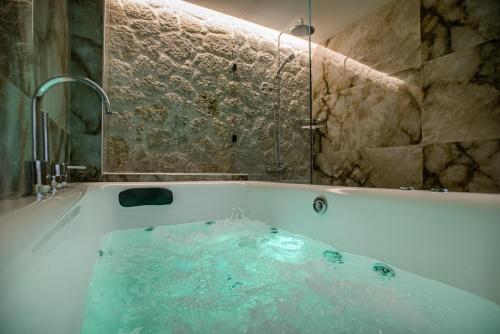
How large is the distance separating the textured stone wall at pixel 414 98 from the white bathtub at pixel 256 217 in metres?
1.36

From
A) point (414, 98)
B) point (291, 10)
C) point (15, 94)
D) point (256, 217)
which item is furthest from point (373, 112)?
point (15, 94)

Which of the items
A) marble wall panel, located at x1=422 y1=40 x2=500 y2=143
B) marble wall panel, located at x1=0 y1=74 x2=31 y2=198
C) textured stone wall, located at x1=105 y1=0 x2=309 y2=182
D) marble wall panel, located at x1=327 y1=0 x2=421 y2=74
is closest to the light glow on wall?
textured stone wall, located at x1=105 y1=0 x2=309 y2=182

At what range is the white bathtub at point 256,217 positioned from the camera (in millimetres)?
281

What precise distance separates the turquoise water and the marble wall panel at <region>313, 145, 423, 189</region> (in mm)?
1586

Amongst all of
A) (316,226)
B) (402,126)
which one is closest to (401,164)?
(402,126)

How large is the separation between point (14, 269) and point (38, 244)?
0.29 feet

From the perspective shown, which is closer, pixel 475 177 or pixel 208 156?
pixel 475 177

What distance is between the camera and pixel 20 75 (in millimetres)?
853

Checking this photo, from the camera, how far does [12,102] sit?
79 cm

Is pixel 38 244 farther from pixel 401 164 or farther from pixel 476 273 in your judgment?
pixel 401 164

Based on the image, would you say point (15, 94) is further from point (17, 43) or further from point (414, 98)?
point (414, 98)

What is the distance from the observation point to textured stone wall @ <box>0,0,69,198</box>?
0.72 m


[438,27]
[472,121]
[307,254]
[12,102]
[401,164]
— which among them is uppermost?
[438,27]

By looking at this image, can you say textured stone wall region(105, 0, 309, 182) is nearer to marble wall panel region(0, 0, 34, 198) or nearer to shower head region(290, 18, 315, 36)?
shower head region(290, 18, 315, 36)
